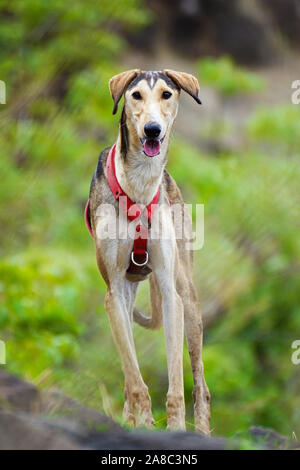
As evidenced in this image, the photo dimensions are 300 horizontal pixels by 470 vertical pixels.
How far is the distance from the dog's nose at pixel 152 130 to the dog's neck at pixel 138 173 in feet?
1.09

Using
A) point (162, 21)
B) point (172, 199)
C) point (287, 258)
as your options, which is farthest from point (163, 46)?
point (172, 199)

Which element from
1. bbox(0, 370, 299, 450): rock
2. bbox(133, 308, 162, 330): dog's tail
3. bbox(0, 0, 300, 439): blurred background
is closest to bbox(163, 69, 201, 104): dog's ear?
bbox(133, 308, 162, 330): dog's tail

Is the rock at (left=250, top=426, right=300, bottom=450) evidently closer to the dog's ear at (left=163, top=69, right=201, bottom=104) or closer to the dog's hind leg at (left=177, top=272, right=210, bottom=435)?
the dog's hind leg at (left=177, top=272, right=210, bottom=435)

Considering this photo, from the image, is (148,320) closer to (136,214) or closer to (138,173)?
(136,214)

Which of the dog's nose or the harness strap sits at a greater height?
the dog's nose

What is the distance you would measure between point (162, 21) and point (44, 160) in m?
9.64

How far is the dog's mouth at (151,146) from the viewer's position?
4.44 metres

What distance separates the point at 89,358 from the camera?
9.46 metres

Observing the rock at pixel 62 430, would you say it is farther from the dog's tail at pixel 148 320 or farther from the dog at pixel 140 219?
the dog's tail at pixel 148 320

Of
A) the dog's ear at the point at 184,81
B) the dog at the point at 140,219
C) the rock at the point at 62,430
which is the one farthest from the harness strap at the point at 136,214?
the rock at the point at 62,430

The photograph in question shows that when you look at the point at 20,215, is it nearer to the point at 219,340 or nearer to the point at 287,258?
the point at 219,340

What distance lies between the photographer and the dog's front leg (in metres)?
4.59

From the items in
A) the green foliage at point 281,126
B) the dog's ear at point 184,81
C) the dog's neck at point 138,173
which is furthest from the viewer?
the green foliage at point 281,126

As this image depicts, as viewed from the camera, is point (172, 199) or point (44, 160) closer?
point (172, 199)
